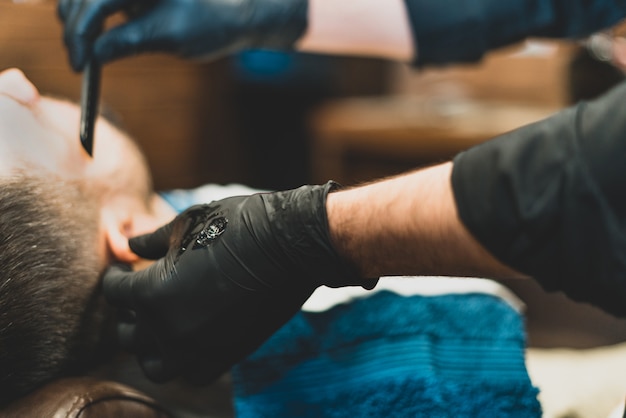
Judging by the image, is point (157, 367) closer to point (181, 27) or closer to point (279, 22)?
point (181, 27)

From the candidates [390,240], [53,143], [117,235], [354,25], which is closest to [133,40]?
[53,143]

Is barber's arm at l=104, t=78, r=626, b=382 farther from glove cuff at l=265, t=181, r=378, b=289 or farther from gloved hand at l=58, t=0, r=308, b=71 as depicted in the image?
gloved hand at l=58, t=0, r=308, b=71

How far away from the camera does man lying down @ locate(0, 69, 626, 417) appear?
3.50ft

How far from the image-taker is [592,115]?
0.73 m

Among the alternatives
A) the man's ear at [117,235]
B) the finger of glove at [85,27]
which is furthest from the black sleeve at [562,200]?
the finger of glove at [85,27]

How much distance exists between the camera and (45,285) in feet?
3.63

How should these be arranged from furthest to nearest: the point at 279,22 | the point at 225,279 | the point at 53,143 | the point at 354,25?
1. the point at 354,25
2. the point at 279,22
3. the point at 53,143
4. the point at 225,279

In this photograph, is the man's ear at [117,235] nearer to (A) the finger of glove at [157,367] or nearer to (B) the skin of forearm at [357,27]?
(A) the finger of glove at [157,367]

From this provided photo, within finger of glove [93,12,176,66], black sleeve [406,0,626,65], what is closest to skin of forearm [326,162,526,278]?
finger of glove [93,12,176,66]

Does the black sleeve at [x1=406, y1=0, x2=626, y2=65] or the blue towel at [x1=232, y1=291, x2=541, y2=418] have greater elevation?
the black sleeve at [x1=406, y1=0, x2=626, y2=65]

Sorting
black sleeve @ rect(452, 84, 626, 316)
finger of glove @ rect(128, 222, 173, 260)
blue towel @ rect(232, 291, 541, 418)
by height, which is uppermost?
black sleeve @ rect(452, 84, 626, 316)

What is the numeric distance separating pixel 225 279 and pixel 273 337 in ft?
0.84

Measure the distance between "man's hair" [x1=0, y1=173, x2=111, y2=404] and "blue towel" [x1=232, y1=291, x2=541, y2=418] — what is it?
0.30 m

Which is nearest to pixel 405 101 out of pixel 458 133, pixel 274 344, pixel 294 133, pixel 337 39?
pixel 294 133
